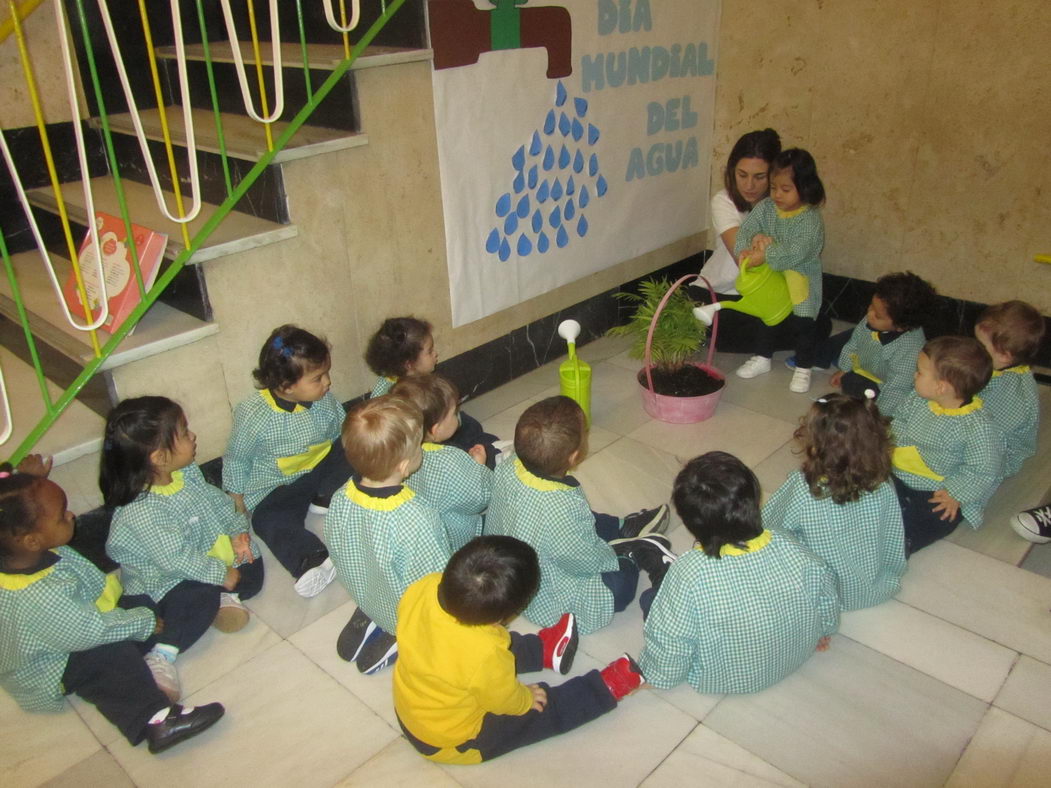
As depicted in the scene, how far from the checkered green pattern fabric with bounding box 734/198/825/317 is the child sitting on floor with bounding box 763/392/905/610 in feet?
4.83

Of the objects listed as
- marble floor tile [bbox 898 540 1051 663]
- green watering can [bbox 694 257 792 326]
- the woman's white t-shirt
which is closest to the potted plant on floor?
green watering can [bbox 694 257 792 326]

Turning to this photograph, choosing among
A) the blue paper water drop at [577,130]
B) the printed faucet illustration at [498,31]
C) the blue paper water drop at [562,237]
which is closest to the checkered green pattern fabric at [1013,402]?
the blue paper water drop at [562,237]

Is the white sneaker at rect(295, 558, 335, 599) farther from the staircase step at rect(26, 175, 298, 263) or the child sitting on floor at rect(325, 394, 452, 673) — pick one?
the staircase step at rect(26, 175, 298, 263)

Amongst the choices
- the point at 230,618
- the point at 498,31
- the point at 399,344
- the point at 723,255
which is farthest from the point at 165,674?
the point at 723,255

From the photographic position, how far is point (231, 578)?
241 centimetres

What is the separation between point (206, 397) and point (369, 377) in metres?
0.67

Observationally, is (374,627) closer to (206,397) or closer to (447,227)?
(206,397)

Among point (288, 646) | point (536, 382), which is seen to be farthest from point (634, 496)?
point (288, 646)

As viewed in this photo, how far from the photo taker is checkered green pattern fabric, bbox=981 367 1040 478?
268 cm

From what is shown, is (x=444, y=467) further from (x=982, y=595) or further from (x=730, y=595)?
(x=982, y=595)

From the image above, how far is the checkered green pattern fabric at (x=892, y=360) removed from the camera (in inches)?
121

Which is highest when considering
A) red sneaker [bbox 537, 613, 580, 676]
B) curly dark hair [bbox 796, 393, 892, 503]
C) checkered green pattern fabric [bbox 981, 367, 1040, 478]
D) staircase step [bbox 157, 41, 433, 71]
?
staircase step [bbox 157, 41, 433, 71]

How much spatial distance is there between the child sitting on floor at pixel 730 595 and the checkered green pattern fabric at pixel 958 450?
74 centimetres

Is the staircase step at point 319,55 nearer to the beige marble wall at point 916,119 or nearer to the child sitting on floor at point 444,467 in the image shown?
the child sitting on floor at point 444,467
